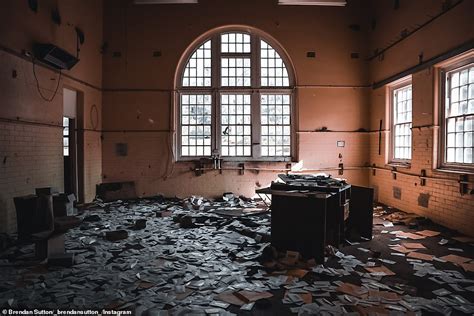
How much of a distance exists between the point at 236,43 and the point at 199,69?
1.27 meters

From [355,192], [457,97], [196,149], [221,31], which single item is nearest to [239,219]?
[355,192]

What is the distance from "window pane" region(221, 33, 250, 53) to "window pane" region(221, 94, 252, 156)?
1.26m

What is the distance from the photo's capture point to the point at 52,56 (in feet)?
20.3

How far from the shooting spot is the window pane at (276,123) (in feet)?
30.0

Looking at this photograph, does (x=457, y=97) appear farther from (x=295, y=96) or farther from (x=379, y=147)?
(x=295, y=96)

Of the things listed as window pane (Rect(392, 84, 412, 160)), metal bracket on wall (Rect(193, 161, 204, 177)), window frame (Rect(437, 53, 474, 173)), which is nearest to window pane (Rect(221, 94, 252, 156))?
metal bracket on wall (Rect(193, 161, 204, 177))

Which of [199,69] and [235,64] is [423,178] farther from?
[199,69]

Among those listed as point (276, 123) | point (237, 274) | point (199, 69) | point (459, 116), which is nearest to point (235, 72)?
point (199, 69)

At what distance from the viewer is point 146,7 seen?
29.4ft

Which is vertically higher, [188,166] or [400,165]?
[400,165]

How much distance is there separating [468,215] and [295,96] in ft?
16.5

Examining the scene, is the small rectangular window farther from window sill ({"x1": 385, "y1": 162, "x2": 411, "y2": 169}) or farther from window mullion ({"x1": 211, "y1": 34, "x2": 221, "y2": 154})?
window mullion ({"x1": 211, "y1": 34, "x2": 221, "y2": 154})

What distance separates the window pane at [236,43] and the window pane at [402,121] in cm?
Result: 410

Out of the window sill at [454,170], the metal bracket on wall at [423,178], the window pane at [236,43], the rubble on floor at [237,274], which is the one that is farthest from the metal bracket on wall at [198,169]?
the window sill at [454,170]
